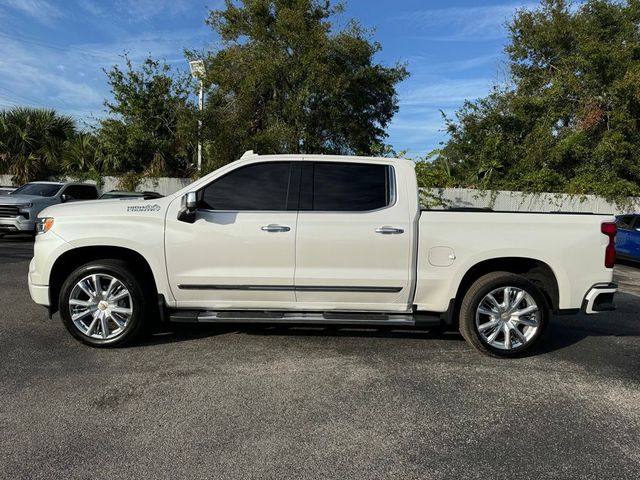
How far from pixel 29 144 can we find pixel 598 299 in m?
23.6

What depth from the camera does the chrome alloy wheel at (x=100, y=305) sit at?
15.8ft

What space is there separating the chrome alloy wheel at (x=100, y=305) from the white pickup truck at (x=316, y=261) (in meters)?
0.01

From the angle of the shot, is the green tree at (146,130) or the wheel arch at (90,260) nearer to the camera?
the wheel arch at (90,260)

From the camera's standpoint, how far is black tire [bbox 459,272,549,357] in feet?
15.6

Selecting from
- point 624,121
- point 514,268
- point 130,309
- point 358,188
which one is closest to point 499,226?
point 514,268

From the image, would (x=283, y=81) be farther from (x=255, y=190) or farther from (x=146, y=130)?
(x=255, y=190)

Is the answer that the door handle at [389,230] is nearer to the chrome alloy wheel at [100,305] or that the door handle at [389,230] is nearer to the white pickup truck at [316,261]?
the white pickup truck at [316,261]

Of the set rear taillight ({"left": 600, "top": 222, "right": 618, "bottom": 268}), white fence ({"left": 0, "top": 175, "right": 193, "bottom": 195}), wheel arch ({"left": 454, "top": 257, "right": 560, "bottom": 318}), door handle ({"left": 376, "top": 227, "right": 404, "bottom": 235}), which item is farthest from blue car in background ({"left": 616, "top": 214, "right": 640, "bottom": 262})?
white fence ({"left": 0, "top": 175, "right": 193, "bottom": 195})

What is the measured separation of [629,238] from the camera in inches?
524

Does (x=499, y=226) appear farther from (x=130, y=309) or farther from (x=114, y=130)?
(x=114, y=130)

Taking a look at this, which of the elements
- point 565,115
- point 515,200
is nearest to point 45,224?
point 515,200

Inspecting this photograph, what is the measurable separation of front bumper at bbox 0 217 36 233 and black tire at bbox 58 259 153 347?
963 centimetres

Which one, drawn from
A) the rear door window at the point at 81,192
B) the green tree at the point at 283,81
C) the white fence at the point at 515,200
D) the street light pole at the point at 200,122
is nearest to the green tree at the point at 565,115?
the white fence at the point at 515,200

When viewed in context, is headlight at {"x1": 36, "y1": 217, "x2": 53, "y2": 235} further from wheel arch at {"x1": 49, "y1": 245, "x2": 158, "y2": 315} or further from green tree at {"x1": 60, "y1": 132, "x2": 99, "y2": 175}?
green tree at {"x1": 60, "y1": 132, "x2": 99, "y2": 175}
